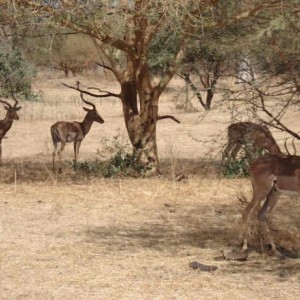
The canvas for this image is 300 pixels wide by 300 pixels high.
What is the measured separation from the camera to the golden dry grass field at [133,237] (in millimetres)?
6121

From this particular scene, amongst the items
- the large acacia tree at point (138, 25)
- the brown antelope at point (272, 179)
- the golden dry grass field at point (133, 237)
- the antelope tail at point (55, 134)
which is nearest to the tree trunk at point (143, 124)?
the large acacia tree at point (138, 25)

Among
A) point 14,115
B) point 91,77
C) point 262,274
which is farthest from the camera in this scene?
point 91,77

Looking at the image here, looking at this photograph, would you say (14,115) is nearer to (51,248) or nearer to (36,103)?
(51,248)

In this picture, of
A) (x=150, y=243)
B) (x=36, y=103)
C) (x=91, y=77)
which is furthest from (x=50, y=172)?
(x=91, y=77)

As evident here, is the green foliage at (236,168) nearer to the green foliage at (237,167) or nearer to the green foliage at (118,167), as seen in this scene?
the green foliage at (237,167)

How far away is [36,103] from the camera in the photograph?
28.2 meters

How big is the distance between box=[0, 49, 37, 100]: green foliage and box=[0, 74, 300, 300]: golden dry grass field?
1026 cm

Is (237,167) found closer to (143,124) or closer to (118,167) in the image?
(143,124)

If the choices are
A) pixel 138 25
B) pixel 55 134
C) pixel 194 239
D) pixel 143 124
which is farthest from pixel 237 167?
pixel 194 239

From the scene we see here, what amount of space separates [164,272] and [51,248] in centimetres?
146

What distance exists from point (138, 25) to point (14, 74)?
14.6m

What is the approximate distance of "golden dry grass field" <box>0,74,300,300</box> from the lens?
6.12 m

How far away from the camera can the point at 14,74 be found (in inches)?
990

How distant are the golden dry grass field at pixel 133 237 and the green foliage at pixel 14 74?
1026 cm
